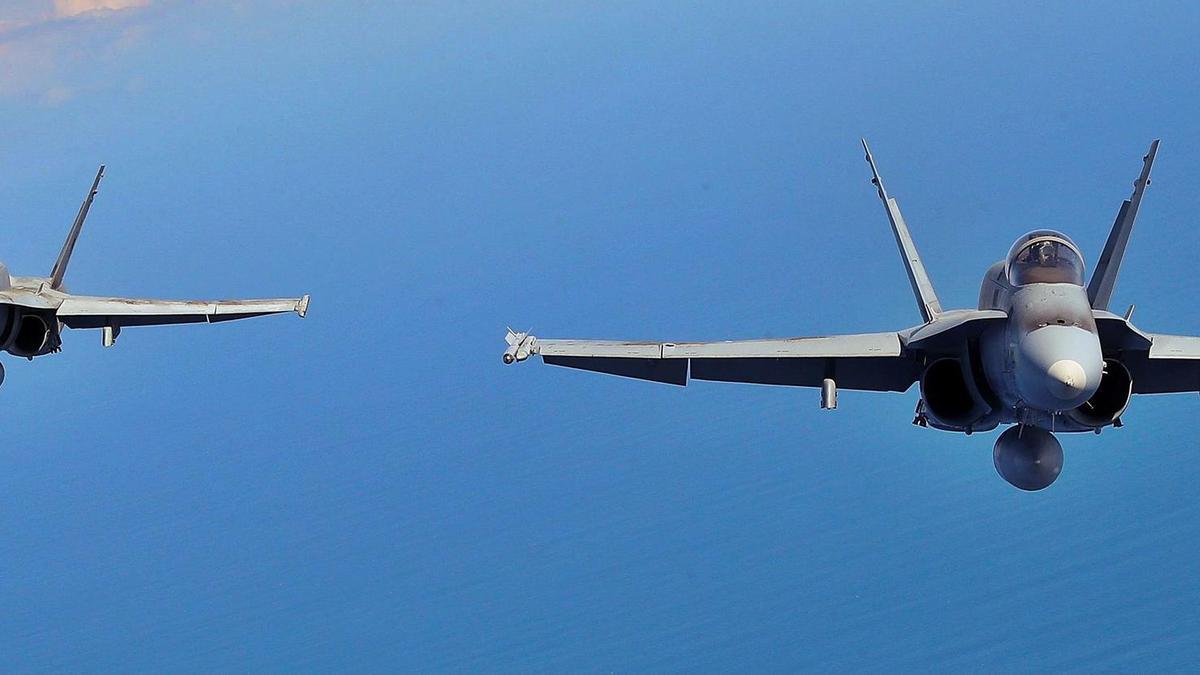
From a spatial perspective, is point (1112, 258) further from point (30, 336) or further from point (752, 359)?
point (30, 336)

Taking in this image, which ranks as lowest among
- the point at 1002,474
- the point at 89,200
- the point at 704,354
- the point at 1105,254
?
the point at 1002,474

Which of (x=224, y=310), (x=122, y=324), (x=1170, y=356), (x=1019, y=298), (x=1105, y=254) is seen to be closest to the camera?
(x=1019, y=298)

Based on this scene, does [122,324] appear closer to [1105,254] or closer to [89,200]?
[89,200]

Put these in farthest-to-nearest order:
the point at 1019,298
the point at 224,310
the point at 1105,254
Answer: the point at 224,310
the point at 1105,254
the point at 1019,298

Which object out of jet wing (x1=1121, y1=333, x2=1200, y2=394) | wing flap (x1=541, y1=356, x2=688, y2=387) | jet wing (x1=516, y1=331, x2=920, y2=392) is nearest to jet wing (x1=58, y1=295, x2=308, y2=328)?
wing flap (x1=541, y1=356, x2=688, y2=387)

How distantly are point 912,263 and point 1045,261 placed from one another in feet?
7.95

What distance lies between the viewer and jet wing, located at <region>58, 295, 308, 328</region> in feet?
62.1

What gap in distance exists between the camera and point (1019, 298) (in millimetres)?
13141

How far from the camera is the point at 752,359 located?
15.1 metres

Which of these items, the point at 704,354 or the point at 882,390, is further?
the point at 882,390

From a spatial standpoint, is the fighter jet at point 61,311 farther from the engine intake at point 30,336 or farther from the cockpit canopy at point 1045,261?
the cockpit canopy at point 1045,261

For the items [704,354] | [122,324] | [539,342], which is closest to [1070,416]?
[704,354]

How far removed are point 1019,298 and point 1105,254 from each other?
2.44 m

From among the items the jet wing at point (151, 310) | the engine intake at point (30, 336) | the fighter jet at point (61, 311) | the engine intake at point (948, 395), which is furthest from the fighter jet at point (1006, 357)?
the engine intake at point (30, 336)
